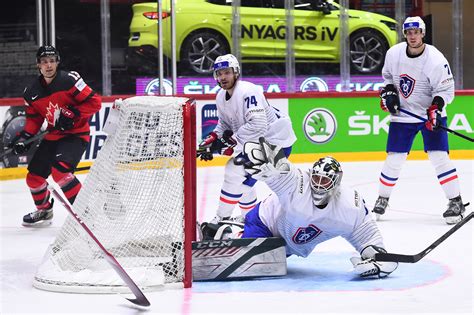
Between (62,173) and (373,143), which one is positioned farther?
(373,143)

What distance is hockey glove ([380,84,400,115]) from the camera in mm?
6254

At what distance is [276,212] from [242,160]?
453 millimetres

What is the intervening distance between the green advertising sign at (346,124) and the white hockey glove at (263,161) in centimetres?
547

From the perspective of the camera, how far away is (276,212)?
14.9 feet

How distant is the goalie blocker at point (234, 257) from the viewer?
4.44 metres

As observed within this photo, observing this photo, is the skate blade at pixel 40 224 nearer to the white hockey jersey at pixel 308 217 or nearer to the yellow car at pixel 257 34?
the white hockey jersey at pixel 308 217

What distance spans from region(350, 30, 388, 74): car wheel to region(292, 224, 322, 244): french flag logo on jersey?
650 centimetres

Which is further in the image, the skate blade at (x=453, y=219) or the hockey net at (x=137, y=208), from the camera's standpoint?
the skate blade at (x=453, y=219)

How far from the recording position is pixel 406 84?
6.35 m

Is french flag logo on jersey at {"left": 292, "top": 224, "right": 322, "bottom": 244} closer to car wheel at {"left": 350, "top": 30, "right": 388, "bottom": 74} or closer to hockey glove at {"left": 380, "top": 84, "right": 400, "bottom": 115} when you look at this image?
hockey glove at {"left": 380, "top": 84, "right": 400, "bottom": 115}

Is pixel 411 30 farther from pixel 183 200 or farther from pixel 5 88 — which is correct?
pixel 5 88

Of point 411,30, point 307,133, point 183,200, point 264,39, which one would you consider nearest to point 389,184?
point 411,30

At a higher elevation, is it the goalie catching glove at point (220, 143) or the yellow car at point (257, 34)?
the yellow car at point (257, 34)

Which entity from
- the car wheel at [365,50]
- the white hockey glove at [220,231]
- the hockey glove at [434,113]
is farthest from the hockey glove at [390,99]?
the car wheel at [365,50]
